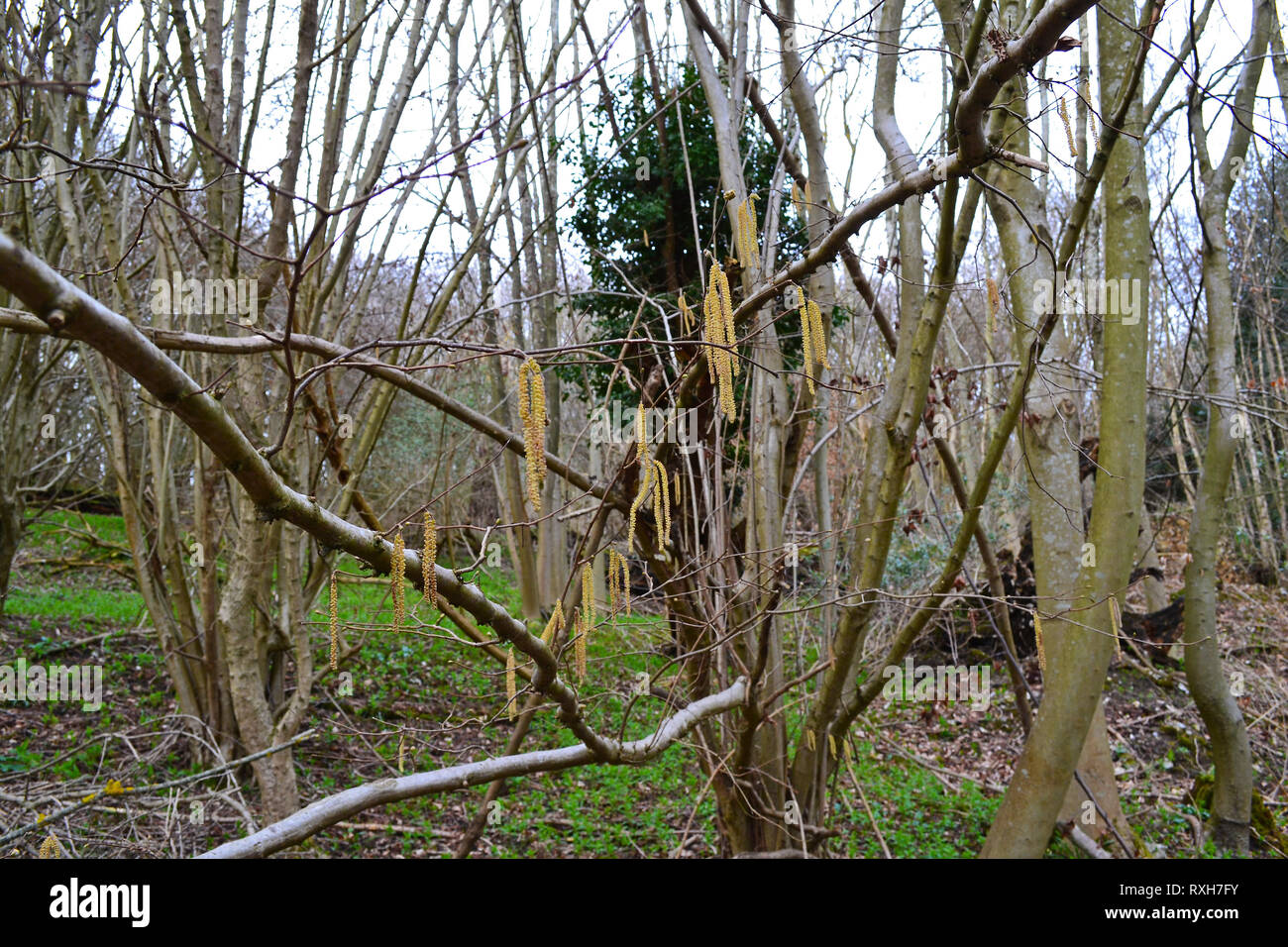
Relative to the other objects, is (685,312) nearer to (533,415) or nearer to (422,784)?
(533,415)

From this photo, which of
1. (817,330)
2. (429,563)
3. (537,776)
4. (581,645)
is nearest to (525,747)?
(537,776)

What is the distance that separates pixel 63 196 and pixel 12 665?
10.5 feet

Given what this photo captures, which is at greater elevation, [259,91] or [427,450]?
[259,91]

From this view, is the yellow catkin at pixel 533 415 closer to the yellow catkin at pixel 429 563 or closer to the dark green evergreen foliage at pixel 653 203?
the yellow catkin at pixel 429 563

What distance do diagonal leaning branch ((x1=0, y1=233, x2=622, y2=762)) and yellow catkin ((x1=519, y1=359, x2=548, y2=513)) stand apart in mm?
426

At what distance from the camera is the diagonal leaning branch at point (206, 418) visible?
47.4 inches

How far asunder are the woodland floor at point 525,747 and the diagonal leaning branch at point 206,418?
1651 millimetres

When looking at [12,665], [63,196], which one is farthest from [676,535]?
[12,665]

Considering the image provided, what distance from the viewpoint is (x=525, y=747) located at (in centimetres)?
637

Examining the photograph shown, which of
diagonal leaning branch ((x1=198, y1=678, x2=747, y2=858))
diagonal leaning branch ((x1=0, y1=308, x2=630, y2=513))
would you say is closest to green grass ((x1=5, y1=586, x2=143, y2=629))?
diagonal leaning branch ((x1=0, y1=308, x2=630, y2=513))

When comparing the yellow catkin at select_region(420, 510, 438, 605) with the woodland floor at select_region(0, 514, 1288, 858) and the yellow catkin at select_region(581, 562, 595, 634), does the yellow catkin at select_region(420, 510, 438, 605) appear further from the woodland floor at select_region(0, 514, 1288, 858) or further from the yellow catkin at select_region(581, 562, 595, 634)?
the woodland floor at select_region(0, 514, 1288, 858)

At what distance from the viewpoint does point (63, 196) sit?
4.45 metres

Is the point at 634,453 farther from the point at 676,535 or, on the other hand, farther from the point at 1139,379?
the point at 1139,379
